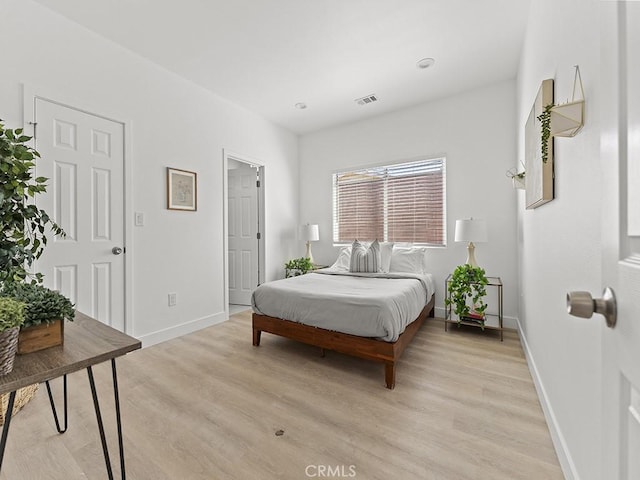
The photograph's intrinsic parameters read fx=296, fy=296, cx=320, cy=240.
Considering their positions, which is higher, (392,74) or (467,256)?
(392,74)

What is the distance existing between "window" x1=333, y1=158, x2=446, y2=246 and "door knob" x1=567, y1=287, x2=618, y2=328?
345 cm

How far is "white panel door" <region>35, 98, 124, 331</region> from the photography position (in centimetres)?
232

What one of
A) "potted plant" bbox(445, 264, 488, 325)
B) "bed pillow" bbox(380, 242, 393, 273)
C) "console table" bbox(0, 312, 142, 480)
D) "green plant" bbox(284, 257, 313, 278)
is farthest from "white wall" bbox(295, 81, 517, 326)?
"console table" bbox(0, 312, 142, 480)

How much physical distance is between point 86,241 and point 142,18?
1.89m

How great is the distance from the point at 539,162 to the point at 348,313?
161 centimetres

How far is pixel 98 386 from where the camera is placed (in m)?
2.14

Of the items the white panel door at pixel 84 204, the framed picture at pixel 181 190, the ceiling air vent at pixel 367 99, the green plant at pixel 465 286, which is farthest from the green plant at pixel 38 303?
the ceiling air vent at pixel 367 99

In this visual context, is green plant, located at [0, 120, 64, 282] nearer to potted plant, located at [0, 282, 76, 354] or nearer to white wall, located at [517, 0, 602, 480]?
potted plant, located at [0, 282, 76, 354]

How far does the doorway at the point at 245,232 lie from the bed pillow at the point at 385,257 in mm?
1792

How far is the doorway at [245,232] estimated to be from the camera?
4441 millimetres

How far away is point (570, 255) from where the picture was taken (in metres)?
1.35

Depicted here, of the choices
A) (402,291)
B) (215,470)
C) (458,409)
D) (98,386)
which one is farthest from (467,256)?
(98,386)

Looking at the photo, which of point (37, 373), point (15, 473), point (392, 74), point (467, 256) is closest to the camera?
point (37, 373)

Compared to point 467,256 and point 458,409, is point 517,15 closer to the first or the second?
point 467,256
